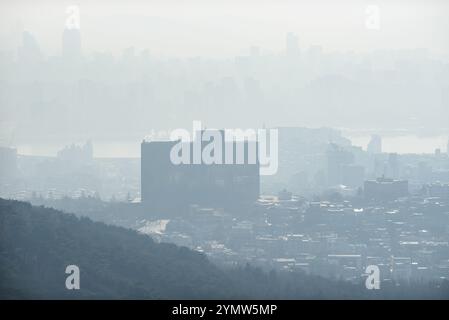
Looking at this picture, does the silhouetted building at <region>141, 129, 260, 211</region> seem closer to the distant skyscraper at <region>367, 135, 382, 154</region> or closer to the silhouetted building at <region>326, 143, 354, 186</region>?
the silhouetted building at <region>326, 143, 354, 186</region>

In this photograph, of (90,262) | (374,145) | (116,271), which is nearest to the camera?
(116,271)

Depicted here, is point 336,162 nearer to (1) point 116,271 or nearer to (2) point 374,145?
(2) point 374,145

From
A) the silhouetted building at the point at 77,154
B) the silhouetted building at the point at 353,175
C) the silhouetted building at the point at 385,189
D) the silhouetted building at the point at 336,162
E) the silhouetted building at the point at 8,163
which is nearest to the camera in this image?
the silhouetted building at the point at 8,163

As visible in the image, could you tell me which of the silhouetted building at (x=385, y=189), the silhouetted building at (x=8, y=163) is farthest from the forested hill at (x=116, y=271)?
the silhouetted building at (x=385, y=189)

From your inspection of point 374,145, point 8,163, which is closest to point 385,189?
point 374,145

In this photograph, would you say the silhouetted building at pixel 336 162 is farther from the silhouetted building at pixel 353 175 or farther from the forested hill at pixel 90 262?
the forested hill at pixel 90 262

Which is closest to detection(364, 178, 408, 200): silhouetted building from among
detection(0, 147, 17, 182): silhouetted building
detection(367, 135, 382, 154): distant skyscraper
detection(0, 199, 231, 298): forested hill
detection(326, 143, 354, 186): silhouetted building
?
detection(326, 143, 354, 186): silhouetted building
